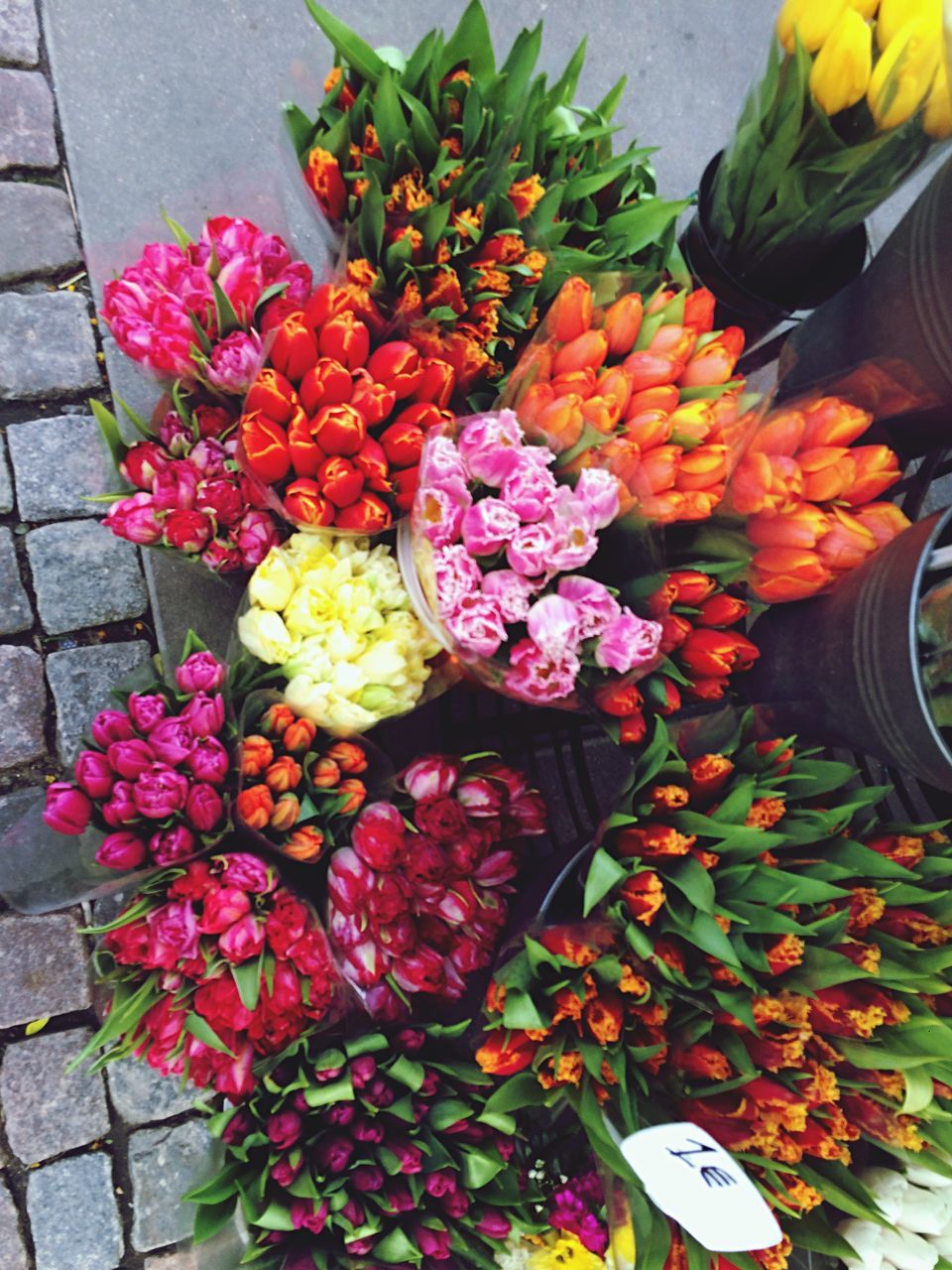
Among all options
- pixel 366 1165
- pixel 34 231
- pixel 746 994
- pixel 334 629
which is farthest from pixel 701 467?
pixel 34 231

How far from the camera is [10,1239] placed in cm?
112

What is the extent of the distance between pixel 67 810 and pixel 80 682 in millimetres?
460

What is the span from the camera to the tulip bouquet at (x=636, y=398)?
74cm

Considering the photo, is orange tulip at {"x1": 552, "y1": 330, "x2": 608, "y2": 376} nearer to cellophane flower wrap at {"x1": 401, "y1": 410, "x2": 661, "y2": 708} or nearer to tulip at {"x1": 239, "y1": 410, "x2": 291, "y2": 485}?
cellophane flower wrap at {"x1": 401, "y1": 410, "x2": 661, "y2": 708}

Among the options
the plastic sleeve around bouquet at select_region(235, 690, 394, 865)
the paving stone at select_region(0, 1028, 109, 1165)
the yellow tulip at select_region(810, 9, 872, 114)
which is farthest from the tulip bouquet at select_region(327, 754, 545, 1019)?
the yellow tulip at select_region(810, 9, 872, 114)

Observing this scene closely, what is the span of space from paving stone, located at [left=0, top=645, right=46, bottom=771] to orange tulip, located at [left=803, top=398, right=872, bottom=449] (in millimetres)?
1010

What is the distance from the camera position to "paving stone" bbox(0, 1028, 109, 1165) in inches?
45.0

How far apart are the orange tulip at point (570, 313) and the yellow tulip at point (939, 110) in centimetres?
38

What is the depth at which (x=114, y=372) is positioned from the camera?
1.26 meters

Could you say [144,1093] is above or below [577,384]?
below

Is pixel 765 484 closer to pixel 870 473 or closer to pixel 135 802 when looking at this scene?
pixel 870 473

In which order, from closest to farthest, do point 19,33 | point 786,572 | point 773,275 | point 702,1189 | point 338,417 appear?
point 702,1189, point 338,417, point 786,572, point 773,275, point 19,33

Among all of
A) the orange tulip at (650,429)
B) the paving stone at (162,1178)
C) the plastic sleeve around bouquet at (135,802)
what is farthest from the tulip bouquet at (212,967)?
the orange tulip at (650,429)

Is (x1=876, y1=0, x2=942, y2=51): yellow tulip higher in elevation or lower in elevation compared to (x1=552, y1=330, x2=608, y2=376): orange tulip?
higher
